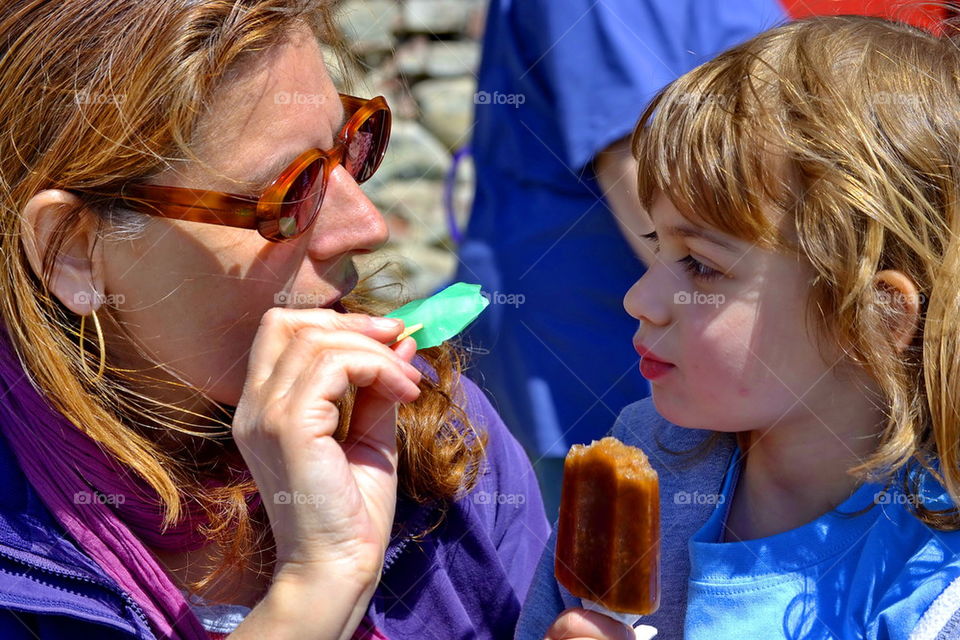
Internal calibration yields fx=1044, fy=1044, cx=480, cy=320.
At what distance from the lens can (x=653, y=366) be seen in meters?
1.89

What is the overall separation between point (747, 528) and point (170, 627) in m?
1.04

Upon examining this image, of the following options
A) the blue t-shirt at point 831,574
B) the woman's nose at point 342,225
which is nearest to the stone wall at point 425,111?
the woman's nose at point 342,225

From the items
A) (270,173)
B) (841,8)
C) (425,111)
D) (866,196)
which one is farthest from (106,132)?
(425,111)

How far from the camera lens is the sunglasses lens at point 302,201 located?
5.91 ft

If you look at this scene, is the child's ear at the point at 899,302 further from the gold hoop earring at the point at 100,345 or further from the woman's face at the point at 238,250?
the gold hoop earring at the point at 100,345

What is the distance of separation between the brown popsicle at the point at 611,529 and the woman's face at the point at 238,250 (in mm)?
571

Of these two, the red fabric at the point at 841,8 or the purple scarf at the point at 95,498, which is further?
the red fabric at the point at 841,8

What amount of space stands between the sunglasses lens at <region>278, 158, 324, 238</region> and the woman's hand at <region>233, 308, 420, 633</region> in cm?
16

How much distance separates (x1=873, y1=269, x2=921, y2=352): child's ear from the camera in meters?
1.73

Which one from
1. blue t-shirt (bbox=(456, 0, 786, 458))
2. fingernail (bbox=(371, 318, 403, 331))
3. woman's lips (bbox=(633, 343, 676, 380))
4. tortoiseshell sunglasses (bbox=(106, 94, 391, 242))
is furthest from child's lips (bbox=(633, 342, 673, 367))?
blue t-shirt (bbox=(456, 0, 786, 458))

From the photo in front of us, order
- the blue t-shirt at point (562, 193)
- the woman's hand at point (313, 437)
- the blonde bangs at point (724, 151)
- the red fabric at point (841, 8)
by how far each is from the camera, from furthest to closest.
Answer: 1. the red fabric at point (841, 8)
2. the blue t-shirt at point (562, 193)
3. the blonde bangs at point (724, 151)
4. the woman's hand at point (313, 437)

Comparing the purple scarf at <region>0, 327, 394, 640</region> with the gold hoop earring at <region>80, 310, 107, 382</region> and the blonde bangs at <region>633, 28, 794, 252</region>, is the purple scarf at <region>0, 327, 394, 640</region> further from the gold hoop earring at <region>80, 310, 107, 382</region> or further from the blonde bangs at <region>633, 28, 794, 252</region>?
the blonde bangs at <region>633, 28, 794, 252</region>

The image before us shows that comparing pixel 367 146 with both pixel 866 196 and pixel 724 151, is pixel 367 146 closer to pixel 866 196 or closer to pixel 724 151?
pixel 724 151

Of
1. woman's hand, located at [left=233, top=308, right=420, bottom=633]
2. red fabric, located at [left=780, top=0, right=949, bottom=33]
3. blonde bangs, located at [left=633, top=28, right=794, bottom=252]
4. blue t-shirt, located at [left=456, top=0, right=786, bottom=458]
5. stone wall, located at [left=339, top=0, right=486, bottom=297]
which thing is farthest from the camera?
stone wall, located at [left=339, top=0, right=486, bottom=297]
